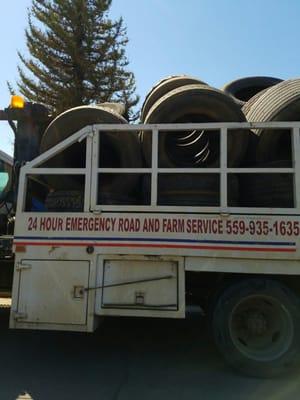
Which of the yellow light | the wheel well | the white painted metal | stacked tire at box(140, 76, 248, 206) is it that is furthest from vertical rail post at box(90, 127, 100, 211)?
the yellow light

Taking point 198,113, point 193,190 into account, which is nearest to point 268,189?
point 193,190

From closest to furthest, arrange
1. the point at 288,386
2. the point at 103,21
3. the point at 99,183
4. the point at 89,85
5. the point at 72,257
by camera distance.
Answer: the point at 288,386
the point at 72,257
the point at 99,183
the point at 89,85
the point at 103,21

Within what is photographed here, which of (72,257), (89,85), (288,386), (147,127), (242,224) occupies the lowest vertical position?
(288,386)

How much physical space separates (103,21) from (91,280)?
2042cm

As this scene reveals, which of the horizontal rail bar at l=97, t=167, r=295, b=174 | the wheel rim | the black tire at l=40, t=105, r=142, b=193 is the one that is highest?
the black tire at l=40, t=105, r=142, b=193

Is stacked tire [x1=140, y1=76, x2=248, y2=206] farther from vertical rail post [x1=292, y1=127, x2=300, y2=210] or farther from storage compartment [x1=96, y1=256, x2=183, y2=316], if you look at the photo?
storage compartment [x1=96, y1=256, x2=183, y2=316]

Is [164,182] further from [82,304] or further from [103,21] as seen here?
[103,21]

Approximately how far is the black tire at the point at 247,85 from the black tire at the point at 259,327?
3.15 meters

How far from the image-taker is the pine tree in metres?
21.1

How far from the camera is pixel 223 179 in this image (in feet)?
15.4

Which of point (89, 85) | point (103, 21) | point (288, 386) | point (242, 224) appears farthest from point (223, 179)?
point (103, 21)

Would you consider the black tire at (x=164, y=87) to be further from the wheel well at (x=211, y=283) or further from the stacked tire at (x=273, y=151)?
the wheel well at (x=211, y=283)

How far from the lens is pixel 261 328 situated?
4738mm

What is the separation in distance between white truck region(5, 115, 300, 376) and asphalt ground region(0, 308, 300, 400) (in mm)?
339
